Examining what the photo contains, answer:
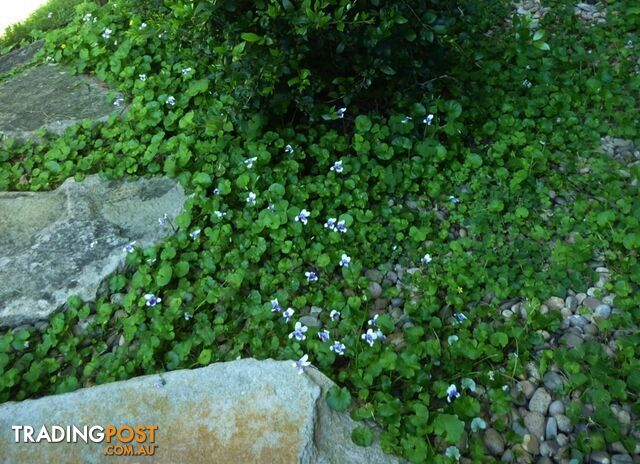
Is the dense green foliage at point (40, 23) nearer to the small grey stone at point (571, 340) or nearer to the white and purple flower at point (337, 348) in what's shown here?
the white and purple flower at point (337, 348)

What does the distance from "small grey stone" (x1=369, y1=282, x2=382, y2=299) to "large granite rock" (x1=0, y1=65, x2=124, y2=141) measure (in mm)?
2372

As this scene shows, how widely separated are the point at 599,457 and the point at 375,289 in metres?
1.20

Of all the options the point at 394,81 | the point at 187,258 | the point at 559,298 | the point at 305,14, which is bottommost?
the point at 559,298

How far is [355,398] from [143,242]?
1457 mm

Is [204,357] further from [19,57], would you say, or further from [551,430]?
[19,57]

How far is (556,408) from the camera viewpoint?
239 cm

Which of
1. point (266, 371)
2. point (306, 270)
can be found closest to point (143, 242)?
point (306, 270)

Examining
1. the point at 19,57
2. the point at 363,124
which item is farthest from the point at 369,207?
the point at 19,57

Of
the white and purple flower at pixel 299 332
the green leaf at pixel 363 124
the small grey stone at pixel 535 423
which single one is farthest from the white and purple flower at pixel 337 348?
the green leaf at pixel 363 124

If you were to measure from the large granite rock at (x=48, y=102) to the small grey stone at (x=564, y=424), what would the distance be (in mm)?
3402

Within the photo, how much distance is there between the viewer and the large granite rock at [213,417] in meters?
2.14

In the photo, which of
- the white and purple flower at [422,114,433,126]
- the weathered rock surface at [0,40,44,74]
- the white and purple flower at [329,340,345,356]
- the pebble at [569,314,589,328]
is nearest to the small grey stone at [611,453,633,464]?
the pebble at [569,314,589,328]

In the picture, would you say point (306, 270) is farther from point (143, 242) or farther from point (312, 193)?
point (143, 242)

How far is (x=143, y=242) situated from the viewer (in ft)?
10.3
